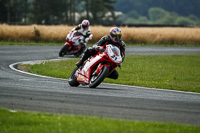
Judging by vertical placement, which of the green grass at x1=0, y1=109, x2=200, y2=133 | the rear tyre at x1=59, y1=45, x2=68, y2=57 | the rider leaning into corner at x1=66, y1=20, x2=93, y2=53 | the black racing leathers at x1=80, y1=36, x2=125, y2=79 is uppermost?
the black racing leathers at x1=80, y1=36, x2=125, y2=79

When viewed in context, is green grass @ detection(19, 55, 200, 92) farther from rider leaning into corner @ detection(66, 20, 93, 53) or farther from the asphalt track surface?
rider leaning into corner @ detection(66, 20, 93, 53)

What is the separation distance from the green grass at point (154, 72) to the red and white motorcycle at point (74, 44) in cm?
276

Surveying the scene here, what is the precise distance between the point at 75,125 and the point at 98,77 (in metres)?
4.84

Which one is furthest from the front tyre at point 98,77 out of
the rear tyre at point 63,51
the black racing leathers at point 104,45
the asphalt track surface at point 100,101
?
the rear tyre at point 63,51

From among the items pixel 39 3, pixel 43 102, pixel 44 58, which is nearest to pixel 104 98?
pixel 43 102

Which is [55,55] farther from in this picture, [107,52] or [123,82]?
[107,52]

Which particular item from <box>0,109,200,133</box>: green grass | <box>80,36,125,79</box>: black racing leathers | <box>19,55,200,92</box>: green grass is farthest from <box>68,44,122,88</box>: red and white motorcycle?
<box>0,109,200,133</box>: green grass

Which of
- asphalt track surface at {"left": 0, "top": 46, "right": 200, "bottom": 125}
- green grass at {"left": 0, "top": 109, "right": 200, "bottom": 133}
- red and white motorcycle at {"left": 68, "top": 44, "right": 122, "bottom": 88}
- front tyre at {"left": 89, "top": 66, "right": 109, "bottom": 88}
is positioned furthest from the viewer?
red and white motorcycle at {"left": 68, "top": 44, "right": 122, "bottom": 88}

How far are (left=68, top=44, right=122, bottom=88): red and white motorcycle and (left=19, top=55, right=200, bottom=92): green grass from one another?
2.09 m

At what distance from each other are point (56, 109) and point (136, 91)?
3.70 m

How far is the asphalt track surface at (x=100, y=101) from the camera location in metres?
8.34

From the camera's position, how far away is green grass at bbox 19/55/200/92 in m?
14.2

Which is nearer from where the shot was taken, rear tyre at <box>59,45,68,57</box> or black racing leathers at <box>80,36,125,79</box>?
black racing leathers at <box>80,36,125,79</box>

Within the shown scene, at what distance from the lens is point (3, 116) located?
7.68 metres
